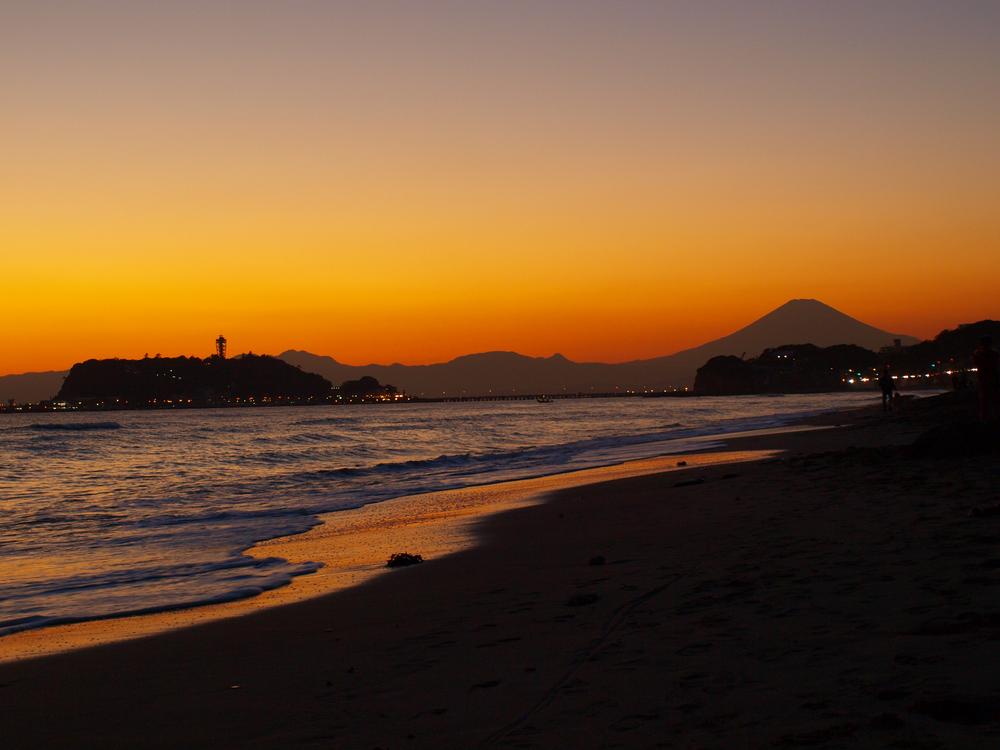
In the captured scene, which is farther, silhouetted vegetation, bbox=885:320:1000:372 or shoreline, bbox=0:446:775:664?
silhouetted vegetation, bbox=885:320:1000:372

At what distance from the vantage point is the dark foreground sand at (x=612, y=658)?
3.80 metres

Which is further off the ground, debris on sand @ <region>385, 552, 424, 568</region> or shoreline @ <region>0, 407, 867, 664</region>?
debris on sand @ <region>385, 552, 424, 568</region>

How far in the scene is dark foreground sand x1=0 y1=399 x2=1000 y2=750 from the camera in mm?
3801

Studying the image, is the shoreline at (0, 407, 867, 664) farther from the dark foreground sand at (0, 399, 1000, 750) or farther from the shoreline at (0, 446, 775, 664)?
the dark foreground sand at (0, 399, 1000, 750)

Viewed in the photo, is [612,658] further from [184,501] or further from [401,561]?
[184,501]

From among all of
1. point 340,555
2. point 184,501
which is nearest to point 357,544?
point 340,555

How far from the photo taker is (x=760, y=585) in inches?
248

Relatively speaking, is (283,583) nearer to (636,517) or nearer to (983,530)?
(636,517)

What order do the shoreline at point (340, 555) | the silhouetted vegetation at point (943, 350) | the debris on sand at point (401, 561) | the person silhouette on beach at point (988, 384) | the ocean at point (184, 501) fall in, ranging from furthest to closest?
the silhouetted vegetation at point (943, 350) → the person silhouette on beach at point (988, 384) → the debris on sand at point (401, 561) → the ocean at point (184, 501) → the shoreline at point (340, 555)

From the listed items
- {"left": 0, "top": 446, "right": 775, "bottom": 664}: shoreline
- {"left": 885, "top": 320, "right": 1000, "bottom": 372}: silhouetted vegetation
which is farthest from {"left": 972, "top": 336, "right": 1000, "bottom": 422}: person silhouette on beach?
{"left": 885, "top": 320, "right": 1000, "bottom": 372}: silhouetted vegetation

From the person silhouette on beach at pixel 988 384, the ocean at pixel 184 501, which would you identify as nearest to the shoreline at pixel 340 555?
the ocean at pixel 184 501

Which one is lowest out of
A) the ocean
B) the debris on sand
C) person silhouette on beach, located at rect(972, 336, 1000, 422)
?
the ocean

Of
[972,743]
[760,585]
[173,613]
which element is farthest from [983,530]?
[173,613]

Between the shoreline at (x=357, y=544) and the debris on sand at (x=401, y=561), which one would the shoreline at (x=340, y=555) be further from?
the debris on sand at (x=401, y=561)
